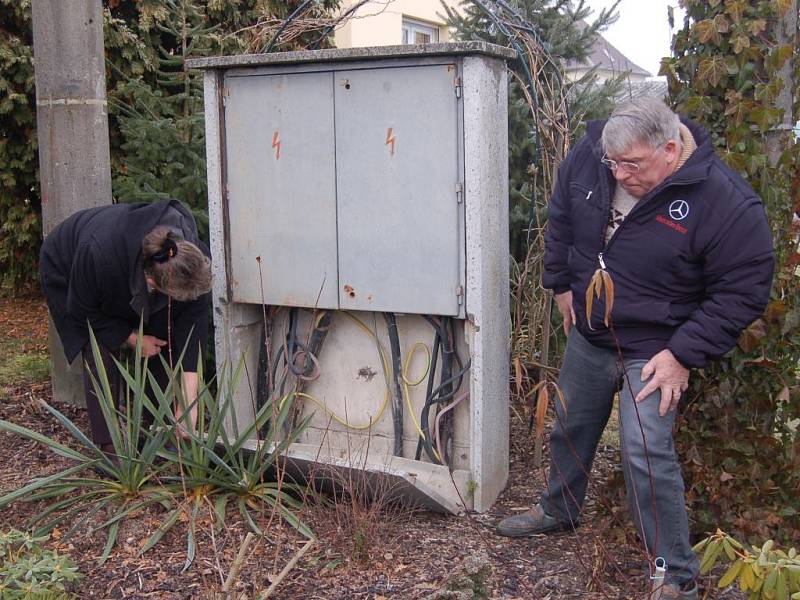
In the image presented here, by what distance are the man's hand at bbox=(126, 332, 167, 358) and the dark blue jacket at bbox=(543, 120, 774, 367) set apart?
2.10 m

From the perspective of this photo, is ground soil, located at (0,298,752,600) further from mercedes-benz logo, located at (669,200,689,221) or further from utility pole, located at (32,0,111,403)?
utility pole, located at (32,0,111,403)

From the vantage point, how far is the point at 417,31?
14953 millimetres

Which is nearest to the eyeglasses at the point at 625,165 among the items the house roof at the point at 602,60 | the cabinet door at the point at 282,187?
the cabinet door at the point at 282,187

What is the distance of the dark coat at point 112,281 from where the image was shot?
157 inches

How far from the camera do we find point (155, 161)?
528 cm

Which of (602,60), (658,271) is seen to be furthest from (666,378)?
(602,60)

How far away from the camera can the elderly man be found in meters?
3.00

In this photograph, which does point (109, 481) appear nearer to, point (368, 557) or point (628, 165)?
point (368, 557)

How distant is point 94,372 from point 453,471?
1.86 metres

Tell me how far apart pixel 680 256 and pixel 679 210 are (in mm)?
161

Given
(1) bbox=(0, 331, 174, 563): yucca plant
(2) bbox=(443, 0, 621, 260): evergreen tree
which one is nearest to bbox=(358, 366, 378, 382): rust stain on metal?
(1) bbox=(0, 331, 174, 563): yucca plant

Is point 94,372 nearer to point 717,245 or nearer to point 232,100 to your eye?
point 232,100

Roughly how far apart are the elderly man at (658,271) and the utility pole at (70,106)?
2.63m

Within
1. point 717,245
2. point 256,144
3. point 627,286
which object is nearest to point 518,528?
point 627,286
